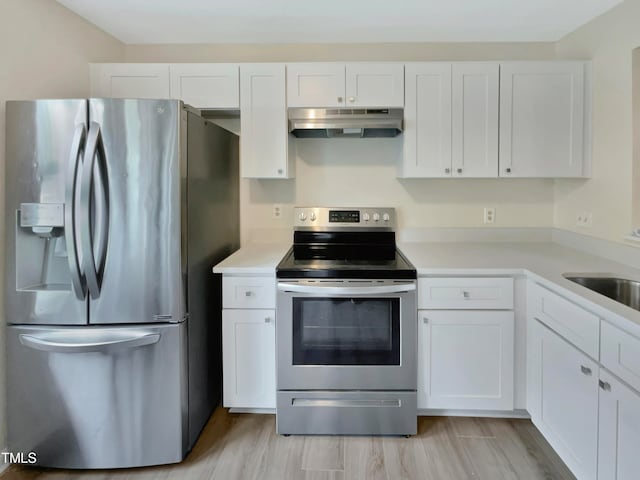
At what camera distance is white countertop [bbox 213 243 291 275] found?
7.45 feet

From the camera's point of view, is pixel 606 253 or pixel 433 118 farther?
pixel 433 118

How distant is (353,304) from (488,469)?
0.95m

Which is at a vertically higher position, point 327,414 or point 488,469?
point 327,414

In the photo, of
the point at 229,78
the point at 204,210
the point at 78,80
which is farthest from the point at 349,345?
the point at 78,80

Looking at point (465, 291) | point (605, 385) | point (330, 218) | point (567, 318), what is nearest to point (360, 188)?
point (330, 218)

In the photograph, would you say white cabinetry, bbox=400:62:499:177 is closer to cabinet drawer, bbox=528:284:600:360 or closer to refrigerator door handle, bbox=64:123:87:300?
cabinet drawer, bbox=528:284:600:360

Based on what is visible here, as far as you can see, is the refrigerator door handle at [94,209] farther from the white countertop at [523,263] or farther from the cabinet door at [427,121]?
the cabinet door at [427,121]

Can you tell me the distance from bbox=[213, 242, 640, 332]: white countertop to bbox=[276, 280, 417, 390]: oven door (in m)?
0.25

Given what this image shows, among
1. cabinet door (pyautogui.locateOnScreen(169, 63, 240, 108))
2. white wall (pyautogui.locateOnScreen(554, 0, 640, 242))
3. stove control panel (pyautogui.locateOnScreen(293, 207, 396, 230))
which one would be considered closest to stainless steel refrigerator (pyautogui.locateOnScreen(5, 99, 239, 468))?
cabinet door (pyautogui.locateOnScreen(169, 63, 240, 108))

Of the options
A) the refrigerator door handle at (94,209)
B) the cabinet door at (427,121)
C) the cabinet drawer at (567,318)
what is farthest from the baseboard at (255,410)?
the cabinet door at (427,121)

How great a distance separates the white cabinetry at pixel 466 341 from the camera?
7.33 feet

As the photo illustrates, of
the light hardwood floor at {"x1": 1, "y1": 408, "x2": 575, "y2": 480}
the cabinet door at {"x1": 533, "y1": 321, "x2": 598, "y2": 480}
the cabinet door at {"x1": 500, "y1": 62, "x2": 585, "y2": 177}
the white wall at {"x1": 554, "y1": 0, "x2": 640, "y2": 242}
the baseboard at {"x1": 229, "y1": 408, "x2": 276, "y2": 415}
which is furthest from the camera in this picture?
the cabinet door at {"x1": 500, "y1": 62, "x2": 585, "y2": 177}

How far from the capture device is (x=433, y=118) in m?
2.65

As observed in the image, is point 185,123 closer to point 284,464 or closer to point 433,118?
point 433,118
